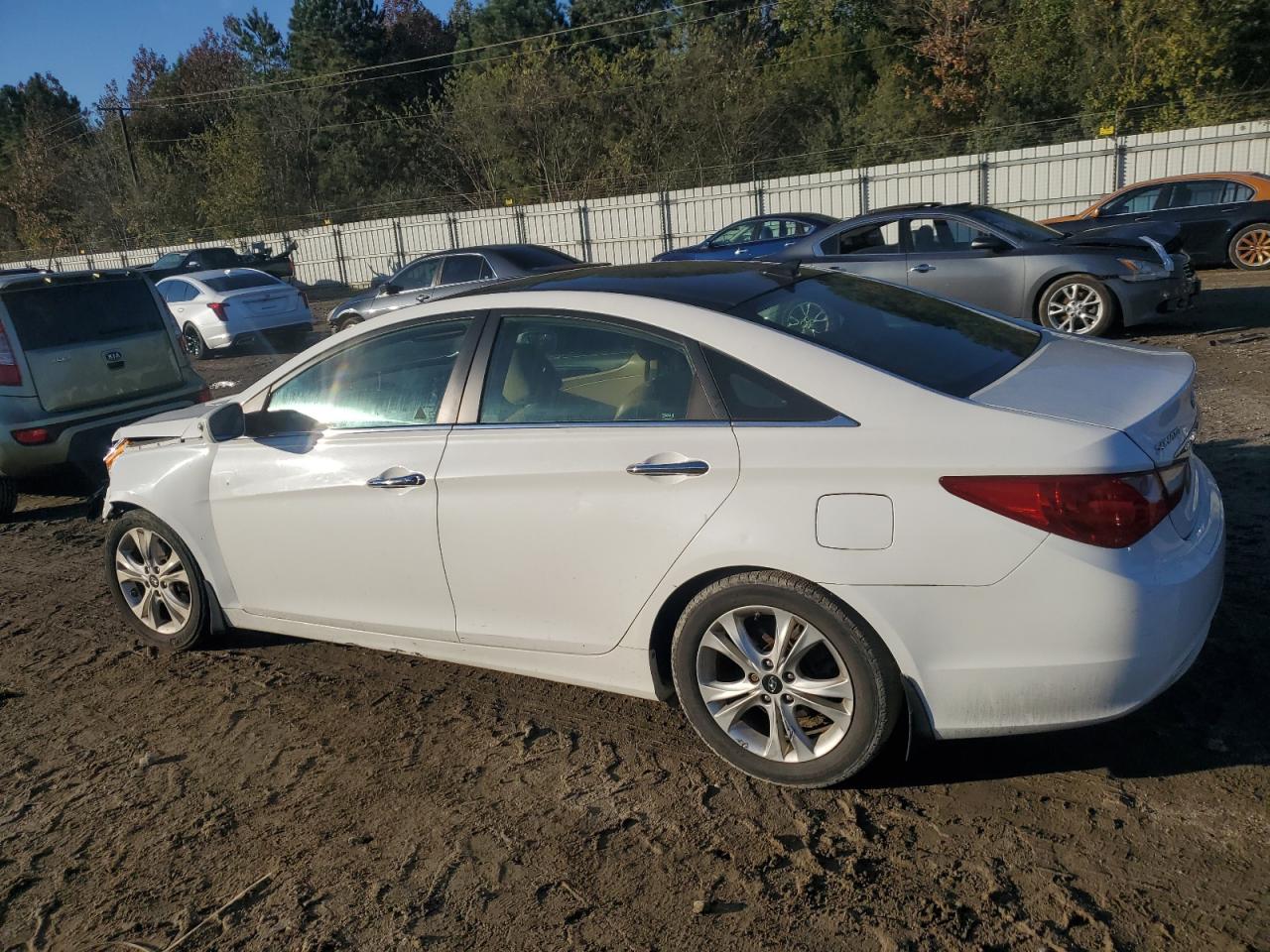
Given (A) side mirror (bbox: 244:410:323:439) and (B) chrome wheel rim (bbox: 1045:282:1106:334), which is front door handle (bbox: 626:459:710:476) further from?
(B) chrome wheel rim (bbox: 1045:282:1106:334)

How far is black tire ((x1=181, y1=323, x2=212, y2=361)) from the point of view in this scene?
17359mm

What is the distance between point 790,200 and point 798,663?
24041mm

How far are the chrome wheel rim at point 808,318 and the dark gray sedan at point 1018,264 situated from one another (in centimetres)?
661

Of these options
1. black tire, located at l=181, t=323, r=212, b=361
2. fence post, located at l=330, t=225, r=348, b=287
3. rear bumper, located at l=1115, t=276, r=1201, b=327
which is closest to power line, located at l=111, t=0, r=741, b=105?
fence post, located at l=330, t=225, r=348, b=287

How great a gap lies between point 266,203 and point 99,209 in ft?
26.2

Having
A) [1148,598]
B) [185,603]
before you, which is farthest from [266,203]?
[1148,598]

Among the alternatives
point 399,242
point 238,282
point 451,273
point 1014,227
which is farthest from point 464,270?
point 399,242

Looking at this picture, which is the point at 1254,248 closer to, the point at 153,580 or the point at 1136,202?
the point at 1136,202

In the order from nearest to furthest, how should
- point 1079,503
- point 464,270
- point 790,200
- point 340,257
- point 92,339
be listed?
point 1079,503, point 92,339, point 464,270, point 790,200, point 340,257

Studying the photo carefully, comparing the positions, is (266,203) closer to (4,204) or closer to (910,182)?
(4,204)

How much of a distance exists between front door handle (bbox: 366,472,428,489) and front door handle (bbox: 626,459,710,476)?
0.88 meters

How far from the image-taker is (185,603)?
4863 mm

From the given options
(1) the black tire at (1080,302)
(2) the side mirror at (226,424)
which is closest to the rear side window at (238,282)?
(1) the black tire at (1080,302)

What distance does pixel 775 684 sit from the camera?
328cm
